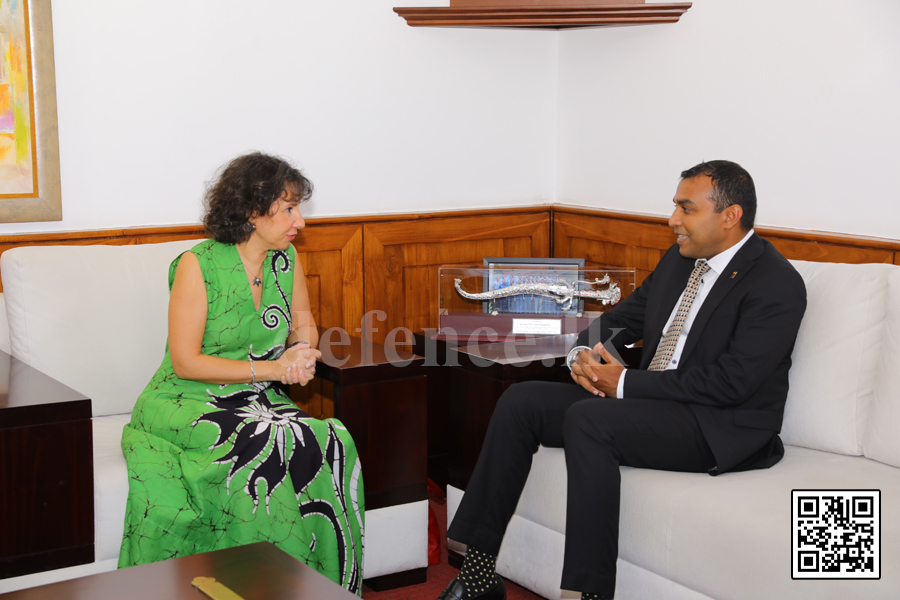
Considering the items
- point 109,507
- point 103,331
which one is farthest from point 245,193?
point 109,507

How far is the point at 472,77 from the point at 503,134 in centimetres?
28

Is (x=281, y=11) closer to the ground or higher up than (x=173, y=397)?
higher up

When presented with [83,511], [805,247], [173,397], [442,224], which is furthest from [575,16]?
[83,511]

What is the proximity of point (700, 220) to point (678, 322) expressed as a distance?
0.29 metres

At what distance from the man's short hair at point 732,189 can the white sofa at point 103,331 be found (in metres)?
1.23

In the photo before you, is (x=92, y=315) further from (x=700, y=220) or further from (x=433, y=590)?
(x=700, y=220)

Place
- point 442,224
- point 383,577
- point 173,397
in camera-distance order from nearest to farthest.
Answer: point 173,397
point 383,577
point 442,224

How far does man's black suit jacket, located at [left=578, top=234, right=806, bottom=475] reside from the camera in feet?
7.00

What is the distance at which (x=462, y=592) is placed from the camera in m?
2.25

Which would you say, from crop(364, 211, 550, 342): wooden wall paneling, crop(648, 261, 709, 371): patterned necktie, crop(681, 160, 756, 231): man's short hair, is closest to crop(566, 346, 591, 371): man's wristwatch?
crop(648, 261, 709, 371): patterned necktie

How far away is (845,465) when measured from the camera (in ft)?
7.09

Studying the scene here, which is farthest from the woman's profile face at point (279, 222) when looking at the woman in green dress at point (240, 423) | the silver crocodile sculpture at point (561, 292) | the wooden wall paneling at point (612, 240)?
the wooden wall paneling at point (612, 240)

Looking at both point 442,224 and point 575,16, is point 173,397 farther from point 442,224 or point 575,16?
point 575,16

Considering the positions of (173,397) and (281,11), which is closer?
(173,397)
